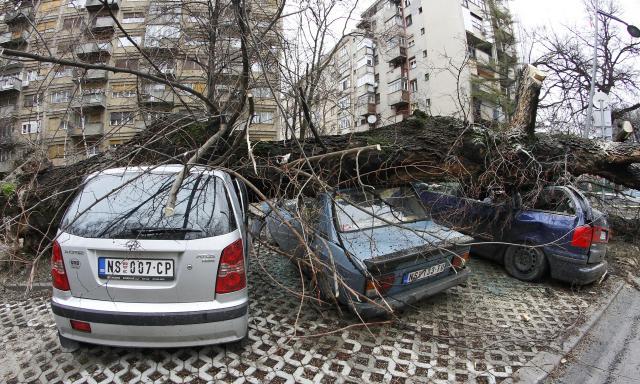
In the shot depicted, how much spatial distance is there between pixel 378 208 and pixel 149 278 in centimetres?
252

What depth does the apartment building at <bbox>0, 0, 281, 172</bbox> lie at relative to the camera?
438 cm

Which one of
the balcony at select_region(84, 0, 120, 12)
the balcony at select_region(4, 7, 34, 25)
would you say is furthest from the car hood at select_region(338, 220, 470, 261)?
the balcony at select_region(4, 7, 34, 25)

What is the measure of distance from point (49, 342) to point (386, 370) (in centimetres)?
307

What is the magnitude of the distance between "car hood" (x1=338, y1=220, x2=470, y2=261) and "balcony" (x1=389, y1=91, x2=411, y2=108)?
31030mm

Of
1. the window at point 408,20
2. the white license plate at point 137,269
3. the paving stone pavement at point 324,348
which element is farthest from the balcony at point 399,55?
the white license plate at point 137,269

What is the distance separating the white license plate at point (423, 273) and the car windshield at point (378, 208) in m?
0.57

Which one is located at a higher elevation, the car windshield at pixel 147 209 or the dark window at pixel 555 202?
the car windshield at pixel 147 209

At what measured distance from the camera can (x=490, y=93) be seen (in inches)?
934

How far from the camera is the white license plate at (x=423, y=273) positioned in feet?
10.6

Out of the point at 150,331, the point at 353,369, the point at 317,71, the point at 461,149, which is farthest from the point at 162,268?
the point at 317,71

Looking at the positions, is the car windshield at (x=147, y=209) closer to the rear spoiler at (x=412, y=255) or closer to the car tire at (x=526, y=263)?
the rear spoiler at (x=412, y=255)

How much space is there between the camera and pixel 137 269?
237cm

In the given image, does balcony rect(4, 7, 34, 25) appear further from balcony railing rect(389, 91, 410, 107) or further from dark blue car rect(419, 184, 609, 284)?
balcony railing rect(389, 91, 410, 107)

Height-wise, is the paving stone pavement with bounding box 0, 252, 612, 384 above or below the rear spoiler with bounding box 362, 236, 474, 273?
below
